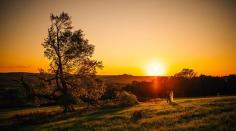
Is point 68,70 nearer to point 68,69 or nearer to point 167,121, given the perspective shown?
point 68,69

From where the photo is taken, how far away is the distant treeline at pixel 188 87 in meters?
92.9

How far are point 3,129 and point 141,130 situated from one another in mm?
19695

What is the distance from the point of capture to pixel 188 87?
3888 inches

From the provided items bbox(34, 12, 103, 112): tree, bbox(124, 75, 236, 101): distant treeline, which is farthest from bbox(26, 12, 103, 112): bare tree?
bbox(124, 75, 236, 101): distant treeline

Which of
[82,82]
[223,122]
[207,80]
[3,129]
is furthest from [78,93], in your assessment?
[207,80]

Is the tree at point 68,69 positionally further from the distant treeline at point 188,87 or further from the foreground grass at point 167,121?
the distant treeline at point 188,87

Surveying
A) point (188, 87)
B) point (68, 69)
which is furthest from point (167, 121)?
point (188, 87)

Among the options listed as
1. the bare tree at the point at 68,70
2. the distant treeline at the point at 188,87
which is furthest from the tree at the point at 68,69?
the distant treeline at the point at 188,87

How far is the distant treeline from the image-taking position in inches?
3656

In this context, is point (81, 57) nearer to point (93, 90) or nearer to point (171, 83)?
point (93, 90)

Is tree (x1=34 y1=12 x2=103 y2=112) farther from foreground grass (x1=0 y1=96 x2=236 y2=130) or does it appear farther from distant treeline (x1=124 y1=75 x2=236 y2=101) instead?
distant treeline (x1=124 y1=75 x2=236 y2=101)

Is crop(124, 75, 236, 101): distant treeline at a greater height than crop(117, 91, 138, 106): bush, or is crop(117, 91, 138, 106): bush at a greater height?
crop(124, 75, 236, 101): distant treeline

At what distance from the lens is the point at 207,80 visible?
96250 millimetres

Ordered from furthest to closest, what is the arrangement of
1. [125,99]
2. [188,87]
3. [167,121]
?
[188,87], [125,99], [167,121]
